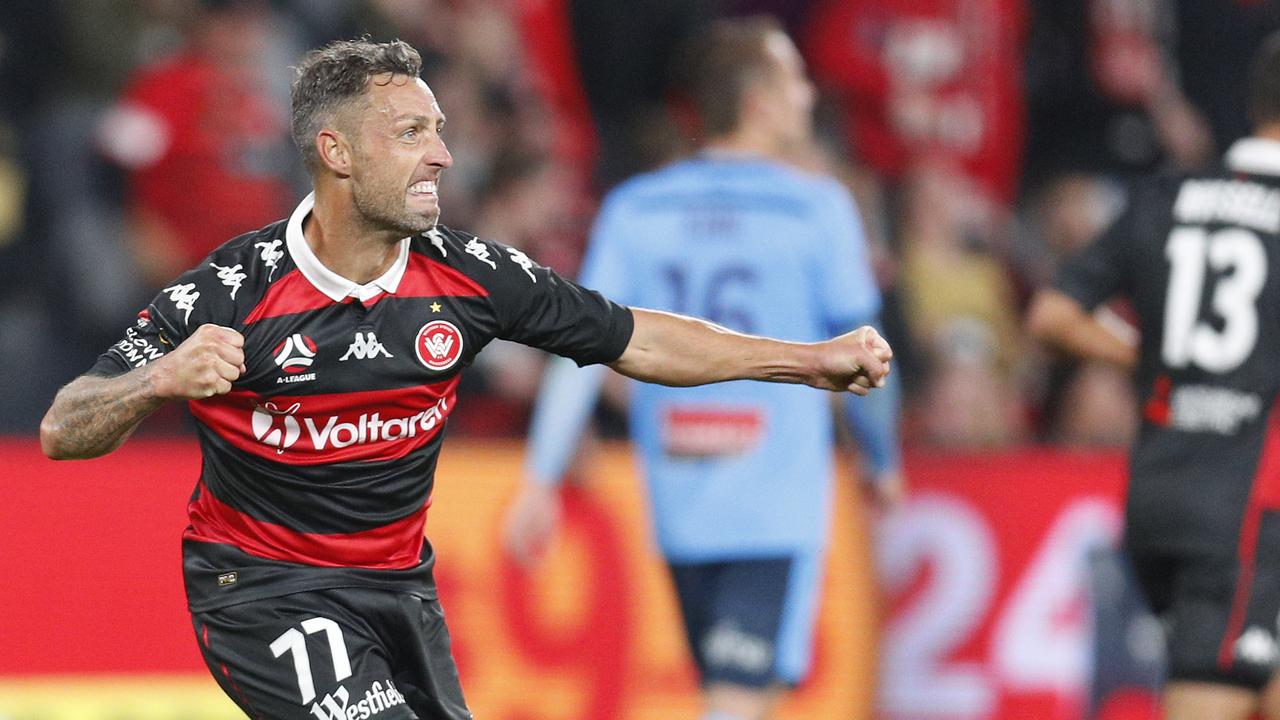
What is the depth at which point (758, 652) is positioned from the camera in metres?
6.43

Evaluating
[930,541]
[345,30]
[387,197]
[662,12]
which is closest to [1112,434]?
[930,541]

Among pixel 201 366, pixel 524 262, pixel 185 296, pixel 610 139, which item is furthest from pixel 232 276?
pixel 610 139

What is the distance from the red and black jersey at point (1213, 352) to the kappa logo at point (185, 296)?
10.7ft

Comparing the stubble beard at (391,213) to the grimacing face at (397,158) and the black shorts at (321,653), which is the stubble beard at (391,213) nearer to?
the grimacing face at (397,158)

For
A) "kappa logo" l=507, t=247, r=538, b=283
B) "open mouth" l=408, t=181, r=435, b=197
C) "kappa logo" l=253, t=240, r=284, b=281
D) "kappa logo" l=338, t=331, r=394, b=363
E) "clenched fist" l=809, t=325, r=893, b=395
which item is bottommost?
"clenched fist" l=809, t=325, r=893, b=395

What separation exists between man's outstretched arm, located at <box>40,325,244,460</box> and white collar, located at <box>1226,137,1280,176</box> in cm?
350

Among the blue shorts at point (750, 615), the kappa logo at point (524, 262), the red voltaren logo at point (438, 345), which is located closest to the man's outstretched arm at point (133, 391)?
the red voltaren logo at point (438, 345)

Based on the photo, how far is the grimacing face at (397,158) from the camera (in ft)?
14.3

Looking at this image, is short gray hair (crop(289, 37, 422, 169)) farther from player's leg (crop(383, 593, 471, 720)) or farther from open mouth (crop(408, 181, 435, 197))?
player's leg (crop(383, 593, 471, 720))

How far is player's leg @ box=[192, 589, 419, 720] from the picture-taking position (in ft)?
14.2

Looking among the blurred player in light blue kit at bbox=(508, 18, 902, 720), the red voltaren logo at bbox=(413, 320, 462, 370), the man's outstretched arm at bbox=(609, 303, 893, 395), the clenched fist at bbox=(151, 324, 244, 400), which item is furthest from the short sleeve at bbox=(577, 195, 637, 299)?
the clenched fist at bbox=(151, 324, 244, 400)

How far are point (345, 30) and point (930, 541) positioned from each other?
392 centimetres

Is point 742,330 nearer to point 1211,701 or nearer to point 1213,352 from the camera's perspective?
point 1213,352

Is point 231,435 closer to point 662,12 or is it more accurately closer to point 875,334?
point 875,334
